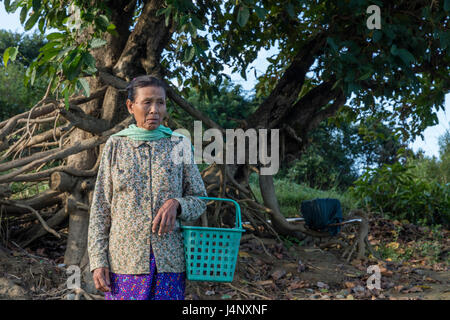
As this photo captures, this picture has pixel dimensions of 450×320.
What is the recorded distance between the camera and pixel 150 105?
81.3 inches

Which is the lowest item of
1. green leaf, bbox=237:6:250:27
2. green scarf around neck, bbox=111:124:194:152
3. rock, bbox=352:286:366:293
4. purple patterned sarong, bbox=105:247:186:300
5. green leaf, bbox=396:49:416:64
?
rock, bbox=352:286:366:293

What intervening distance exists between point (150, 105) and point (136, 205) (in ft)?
1.46

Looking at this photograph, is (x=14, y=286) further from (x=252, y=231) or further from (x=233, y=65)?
(x=233, y=65)

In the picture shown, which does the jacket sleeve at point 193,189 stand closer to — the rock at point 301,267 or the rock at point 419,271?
the rock at point 301,267

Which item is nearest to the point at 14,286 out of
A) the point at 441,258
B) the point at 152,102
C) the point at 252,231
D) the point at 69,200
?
the point at 69,200

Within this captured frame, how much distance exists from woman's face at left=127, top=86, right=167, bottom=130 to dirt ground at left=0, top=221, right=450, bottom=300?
2161 millimetres

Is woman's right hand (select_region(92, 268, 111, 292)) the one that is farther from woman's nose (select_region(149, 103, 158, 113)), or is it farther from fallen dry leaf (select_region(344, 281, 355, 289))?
fallen dry leaf (select_region(344, 281, 355, 289))

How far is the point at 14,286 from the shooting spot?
147 inches

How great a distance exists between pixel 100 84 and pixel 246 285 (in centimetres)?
250

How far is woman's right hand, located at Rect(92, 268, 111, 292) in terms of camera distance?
1994 mm

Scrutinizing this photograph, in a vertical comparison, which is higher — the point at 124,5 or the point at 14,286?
→ the point at 124,5

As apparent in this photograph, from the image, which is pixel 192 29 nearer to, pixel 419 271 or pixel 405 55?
pixel 405 55

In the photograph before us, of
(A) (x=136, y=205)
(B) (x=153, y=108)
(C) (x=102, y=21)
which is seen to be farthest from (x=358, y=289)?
(C) (x=102, y=21)

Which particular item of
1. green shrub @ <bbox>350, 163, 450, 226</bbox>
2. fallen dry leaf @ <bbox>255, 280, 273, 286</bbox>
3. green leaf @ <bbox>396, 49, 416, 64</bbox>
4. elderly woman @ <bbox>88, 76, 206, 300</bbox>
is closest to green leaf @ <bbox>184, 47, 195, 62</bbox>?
elderly woman @ <bbox>88, 76, 206, 300</bbox>
